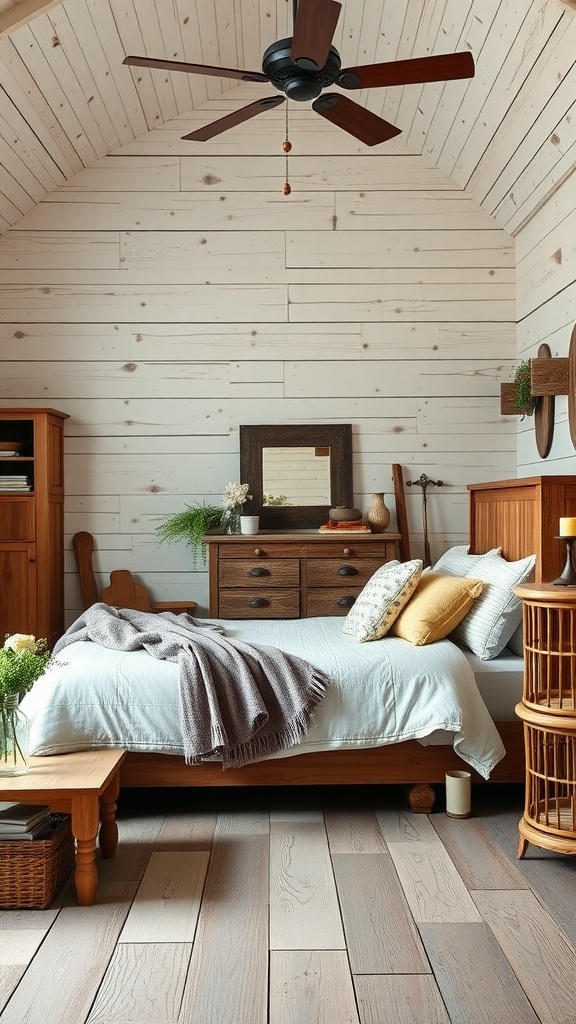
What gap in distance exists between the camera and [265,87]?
17.6ft

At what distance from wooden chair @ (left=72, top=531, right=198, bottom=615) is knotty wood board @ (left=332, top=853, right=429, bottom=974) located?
8.22ft

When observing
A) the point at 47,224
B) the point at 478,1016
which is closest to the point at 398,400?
the point at 47,224

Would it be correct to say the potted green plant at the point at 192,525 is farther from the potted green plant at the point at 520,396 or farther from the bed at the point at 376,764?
the bed at the point at 376,764

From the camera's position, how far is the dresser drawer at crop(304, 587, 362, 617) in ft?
16.1

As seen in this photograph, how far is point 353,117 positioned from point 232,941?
106 inches

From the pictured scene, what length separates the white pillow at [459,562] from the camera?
13.6 ft

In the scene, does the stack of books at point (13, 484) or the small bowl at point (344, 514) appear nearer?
the stack of books at point (13, 484)

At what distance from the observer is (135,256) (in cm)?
535

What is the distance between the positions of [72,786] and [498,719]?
1.74 meters

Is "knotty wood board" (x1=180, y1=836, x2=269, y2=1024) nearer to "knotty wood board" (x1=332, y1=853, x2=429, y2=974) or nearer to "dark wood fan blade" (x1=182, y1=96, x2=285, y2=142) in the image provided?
"knotty wood board" (x1=332, y1=853, x2=429, y2=974)

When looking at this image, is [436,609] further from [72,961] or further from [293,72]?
[293,72]

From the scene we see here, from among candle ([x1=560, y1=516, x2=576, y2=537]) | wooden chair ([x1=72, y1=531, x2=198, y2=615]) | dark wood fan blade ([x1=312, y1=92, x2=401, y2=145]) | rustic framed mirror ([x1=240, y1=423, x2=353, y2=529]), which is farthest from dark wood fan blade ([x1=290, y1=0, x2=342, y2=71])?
wooden chair ([x1=72, y1=531, x2=198, y2=615])

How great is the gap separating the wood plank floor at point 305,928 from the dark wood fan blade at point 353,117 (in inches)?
100

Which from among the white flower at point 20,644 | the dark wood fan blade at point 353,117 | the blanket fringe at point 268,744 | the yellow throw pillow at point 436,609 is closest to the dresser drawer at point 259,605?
the yellow throw pillow at point 436,609
